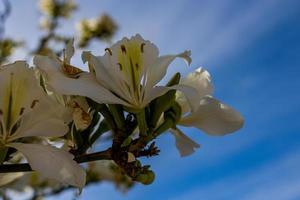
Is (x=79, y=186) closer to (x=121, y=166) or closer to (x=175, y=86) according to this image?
(x=121, y=166)

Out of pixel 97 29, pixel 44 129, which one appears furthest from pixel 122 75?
pixel 97 29

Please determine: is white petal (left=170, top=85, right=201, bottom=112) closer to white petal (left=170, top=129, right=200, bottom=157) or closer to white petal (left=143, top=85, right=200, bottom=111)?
white petal (left=143, top=85, right=200, bottom=111)

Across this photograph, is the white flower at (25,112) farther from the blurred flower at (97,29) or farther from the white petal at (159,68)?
the blurred flower at (97,29)

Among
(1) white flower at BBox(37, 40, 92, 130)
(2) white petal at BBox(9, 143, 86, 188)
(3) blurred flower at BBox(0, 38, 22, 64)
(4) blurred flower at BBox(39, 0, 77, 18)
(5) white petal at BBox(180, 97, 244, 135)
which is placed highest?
(4) blurred flower at BBox(39, 0, 77, 18)

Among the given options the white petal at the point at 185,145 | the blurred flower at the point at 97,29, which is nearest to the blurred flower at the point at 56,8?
the blurred flower at the point at 97,29

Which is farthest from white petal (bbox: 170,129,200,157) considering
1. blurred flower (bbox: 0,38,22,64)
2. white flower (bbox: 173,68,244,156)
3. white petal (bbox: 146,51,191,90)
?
blurred flower (bbox: 0,38,22,64)

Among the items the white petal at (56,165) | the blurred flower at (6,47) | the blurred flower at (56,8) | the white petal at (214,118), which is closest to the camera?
the white petal at (56,165)

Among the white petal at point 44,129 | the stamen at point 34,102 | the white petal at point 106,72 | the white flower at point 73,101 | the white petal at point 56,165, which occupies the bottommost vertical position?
the white petal at point 56,165
